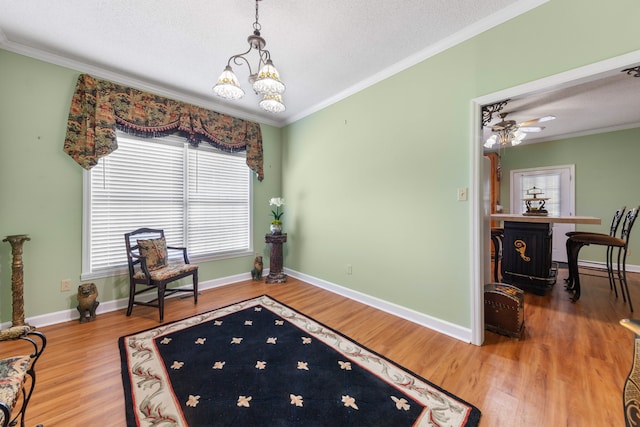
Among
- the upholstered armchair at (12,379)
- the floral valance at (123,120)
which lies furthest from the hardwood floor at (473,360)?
the floral valance at (123,120)

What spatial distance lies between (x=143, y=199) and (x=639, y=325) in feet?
13.3

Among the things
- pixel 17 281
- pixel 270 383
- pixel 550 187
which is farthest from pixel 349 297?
pixel 550 187

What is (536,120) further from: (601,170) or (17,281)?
(17,281)

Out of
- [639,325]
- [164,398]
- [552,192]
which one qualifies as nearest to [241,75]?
[164,398]

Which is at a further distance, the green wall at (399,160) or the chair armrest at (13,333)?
the green wall at (399,160)

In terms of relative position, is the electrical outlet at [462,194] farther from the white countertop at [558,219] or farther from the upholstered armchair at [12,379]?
the upholstered armchair at [12,379]

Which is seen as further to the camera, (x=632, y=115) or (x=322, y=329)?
(x=632, y=115)

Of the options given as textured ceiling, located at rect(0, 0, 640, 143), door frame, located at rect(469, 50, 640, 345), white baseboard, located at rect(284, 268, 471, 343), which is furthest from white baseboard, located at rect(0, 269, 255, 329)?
door frame, located at rect(469, 50, 640, 345)

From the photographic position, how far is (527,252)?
3285 mm

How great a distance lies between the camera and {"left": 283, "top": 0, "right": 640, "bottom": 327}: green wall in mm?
1677

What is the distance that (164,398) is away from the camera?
147cm

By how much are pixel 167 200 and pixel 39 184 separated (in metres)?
1.11

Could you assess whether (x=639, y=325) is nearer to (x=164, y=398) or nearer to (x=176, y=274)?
(x=164, y=398)

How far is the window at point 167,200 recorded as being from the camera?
106 inches
